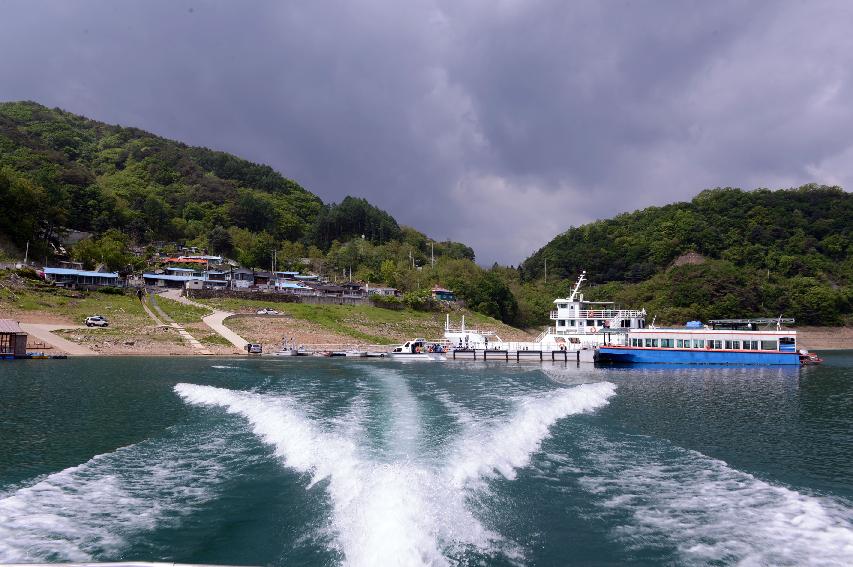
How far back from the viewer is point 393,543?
10.0m

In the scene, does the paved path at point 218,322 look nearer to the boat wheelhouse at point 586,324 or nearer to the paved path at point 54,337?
the paved path at point 54,337

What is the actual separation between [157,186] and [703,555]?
175414 millimetres

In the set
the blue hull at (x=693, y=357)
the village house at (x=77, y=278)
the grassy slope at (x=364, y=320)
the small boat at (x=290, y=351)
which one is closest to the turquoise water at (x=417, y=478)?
the blue hull at (x=693, y=357)

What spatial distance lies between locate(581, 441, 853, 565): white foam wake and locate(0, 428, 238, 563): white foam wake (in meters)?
10.5

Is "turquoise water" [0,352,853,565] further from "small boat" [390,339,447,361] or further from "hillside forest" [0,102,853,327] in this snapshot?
"hillside forest" [0,102,853,327]

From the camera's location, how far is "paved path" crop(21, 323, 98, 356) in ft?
169

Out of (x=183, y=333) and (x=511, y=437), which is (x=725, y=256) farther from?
(x=511, y=437)

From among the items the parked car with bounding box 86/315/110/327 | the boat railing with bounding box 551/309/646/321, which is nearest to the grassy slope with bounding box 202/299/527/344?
the parked car with bounding box 86/315/110/327

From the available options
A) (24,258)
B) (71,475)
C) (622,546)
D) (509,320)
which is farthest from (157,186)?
(622,546)

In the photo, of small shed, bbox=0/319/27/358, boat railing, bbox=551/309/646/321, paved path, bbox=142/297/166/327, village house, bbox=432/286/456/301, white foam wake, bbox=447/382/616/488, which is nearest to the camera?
white foam wake, bbox=447/382/616/488

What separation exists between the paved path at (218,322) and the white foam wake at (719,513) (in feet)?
169

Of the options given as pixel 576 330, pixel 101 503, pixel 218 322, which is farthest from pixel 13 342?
pixel 576 330

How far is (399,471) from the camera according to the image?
1461 cm

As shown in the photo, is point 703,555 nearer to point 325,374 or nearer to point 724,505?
point 724,505
